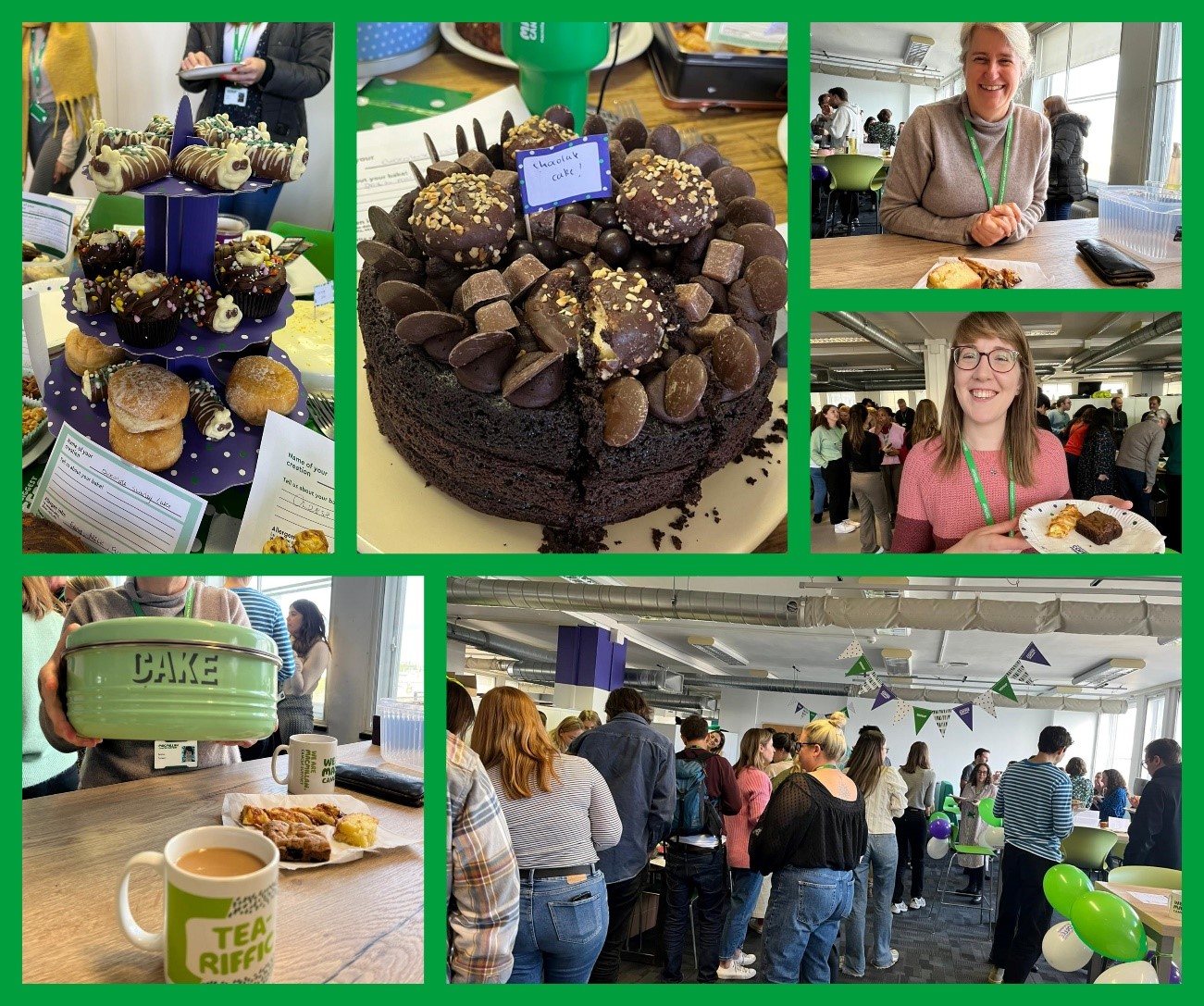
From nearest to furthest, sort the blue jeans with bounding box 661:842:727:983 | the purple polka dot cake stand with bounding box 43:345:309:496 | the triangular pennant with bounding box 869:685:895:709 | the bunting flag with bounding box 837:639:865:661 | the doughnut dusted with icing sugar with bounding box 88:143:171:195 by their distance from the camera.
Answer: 1. the doughnut dusted with icing sugar with bounding box 88:143:171:195
2. the purple polka dot cake stand with bounding box 43:345:309:496
3. the blue jeans with bounding box 661:842:727:983
4. the triangular pennant with bounding box 869:685:895:709
5. the bunting flag with bounding box 837:639:865:661

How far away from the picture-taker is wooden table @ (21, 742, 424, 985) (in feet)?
4.08

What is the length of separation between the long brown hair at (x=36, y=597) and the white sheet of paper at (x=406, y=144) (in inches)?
38.2

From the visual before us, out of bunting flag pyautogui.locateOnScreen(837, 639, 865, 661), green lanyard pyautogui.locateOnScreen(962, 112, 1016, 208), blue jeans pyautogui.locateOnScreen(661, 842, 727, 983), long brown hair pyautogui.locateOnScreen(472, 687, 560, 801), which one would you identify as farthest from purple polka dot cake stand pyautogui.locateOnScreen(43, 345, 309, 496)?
bunting flag pyautogui.locateOnScreen(837, 639, 865, 661)

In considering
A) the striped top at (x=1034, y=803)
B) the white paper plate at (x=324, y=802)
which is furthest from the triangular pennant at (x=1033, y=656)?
the white paper plate at (x=324, y=802)

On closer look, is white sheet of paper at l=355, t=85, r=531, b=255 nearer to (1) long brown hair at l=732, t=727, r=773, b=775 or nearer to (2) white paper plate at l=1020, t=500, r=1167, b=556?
(2) white paper plate at l=1020, t=500, r=1167, b=556

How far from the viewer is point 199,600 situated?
1707mm

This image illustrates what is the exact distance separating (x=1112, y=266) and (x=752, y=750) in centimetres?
193

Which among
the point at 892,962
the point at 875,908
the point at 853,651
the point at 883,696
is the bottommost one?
the point at 892,962

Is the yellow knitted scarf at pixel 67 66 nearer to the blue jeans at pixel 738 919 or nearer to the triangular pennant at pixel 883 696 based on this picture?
the blue jeans at pixel 738 919

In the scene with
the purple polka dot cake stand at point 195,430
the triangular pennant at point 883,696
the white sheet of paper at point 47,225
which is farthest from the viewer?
the triangular pennant at point 883,696

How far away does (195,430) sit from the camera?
5.88 feet

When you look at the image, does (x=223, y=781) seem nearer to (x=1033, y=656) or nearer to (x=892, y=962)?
(x=892, y=962)

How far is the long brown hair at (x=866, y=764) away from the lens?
7.98ft

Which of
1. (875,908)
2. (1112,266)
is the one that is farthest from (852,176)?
(875,908)
